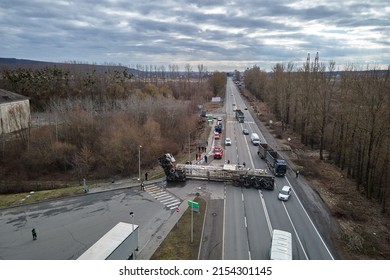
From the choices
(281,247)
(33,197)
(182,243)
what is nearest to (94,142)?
(33,197)

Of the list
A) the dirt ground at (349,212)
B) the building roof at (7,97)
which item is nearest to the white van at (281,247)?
the dirt ground at (349,212)

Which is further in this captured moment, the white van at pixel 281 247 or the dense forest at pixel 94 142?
the dense forest at pixel 94 142

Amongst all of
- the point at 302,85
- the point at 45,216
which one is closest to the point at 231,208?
the point at 45,216

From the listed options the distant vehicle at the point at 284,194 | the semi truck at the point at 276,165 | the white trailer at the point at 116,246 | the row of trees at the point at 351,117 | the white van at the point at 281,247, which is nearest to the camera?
the white trailer at the point at 116,246

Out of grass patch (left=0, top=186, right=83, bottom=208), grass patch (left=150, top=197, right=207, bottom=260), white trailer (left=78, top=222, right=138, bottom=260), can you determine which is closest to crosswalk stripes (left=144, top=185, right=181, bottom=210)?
grass patch (left=150, top=197, right=207, bottom=260)

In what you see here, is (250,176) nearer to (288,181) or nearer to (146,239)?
(288,181)

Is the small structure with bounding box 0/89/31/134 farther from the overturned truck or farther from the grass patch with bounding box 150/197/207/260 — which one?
the grass patch with bounding box 150/197/207/260

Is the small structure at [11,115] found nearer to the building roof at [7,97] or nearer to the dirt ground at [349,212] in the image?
the building roof at [7,97]
